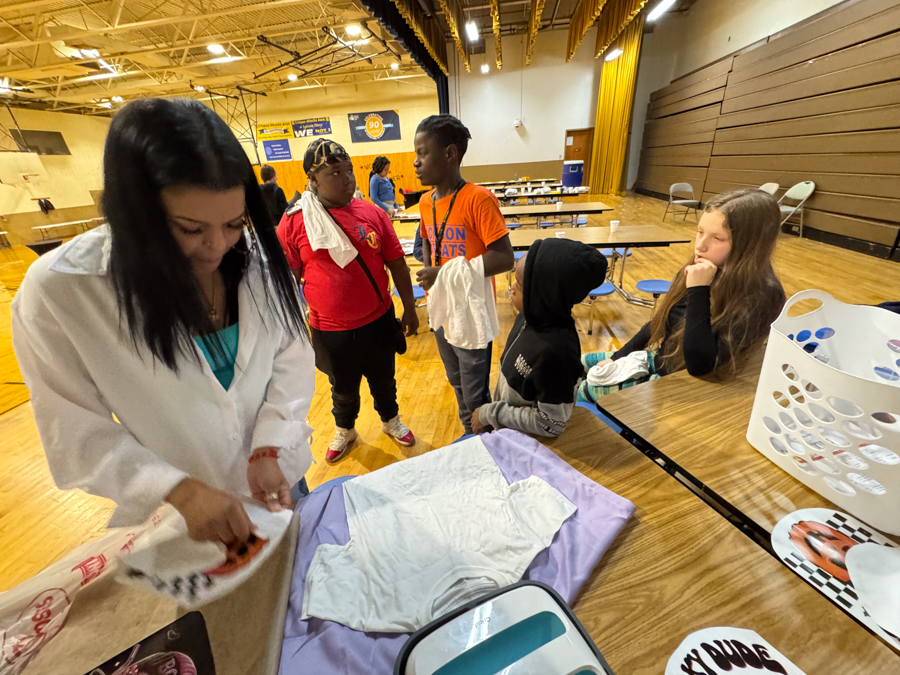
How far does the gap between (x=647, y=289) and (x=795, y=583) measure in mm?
2699

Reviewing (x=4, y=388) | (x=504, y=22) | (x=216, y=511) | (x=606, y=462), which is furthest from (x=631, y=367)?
(x=504, y=22)

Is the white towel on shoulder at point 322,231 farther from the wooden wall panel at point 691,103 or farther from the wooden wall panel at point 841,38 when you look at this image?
the wooden wall panel at point 691,103

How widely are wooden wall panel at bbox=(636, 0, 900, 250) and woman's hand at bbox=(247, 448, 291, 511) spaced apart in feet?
21.8

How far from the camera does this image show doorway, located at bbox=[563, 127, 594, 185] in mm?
11266

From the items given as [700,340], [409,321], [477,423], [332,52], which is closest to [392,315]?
[409,321]

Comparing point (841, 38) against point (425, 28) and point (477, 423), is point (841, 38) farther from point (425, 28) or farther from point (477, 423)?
point (477, 423)

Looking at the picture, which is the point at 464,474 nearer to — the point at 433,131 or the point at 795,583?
the point at 795,583

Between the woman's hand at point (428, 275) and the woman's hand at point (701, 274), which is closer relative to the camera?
the woman's hand at point (701, 274)

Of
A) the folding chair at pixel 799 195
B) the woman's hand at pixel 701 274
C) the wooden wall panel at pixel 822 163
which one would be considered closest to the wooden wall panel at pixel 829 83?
the wooden wall panel at pixel 822 163

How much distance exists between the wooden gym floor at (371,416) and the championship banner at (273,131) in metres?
10.4

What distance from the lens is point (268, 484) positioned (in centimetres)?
75

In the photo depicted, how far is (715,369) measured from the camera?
1.19 metres

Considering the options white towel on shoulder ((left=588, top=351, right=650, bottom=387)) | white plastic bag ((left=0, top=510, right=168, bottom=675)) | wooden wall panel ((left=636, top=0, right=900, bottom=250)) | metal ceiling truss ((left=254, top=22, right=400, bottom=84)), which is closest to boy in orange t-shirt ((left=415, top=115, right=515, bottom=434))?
white towel on shoulder ((left=588, top=351, right=650, bottom=387))

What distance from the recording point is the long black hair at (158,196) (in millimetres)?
563
